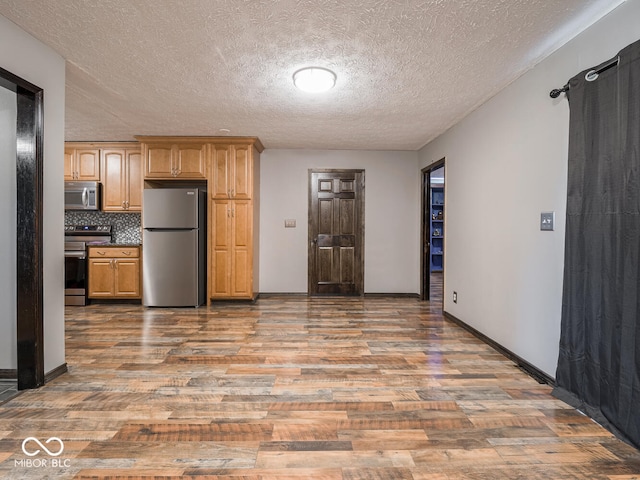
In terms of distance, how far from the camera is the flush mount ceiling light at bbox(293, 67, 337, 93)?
2.71 metres

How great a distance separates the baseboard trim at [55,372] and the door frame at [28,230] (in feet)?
0.34

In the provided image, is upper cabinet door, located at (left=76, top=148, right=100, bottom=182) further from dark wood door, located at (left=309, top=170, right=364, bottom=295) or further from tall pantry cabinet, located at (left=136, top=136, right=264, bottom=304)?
dark wood door, located at (left=309, top=170, right=364, bottom=295)

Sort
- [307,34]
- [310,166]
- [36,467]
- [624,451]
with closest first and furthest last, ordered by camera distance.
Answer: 1. [36,467]
2. [624,451]
3. [307,34]
4. [310,166]

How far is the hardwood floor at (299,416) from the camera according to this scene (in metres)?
1.58

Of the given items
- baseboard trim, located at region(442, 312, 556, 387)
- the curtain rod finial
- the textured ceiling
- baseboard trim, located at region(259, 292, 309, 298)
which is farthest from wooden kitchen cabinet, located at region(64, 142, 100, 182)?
the curtain rod finial

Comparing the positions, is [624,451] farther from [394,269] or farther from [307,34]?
[394,269]

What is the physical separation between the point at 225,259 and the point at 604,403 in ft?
13.9

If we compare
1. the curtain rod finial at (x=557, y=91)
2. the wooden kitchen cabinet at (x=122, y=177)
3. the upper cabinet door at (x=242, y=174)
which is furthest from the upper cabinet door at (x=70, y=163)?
the curtain rod finial at (x=557, y=91)

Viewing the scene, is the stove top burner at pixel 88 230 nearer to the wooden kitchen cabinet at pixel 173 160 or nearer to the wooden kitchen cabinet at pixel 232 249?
the wooden kitchen cabinet at pixel 173 160

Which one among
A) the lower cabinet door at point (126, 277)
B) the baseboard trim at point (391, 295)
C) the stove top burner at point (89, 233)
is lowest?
the baseboard trim at point (391, 295)

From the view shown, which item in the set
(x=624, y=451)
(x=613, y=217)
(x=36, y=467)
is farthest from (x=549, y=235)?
(x=36, y=467)

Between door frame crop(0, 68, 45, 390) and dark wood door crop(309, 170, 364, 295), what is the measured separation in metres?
3.74

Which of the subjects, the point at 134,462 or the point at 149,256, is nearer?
the point at 134,462

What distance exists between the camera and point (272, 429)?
188 cm
